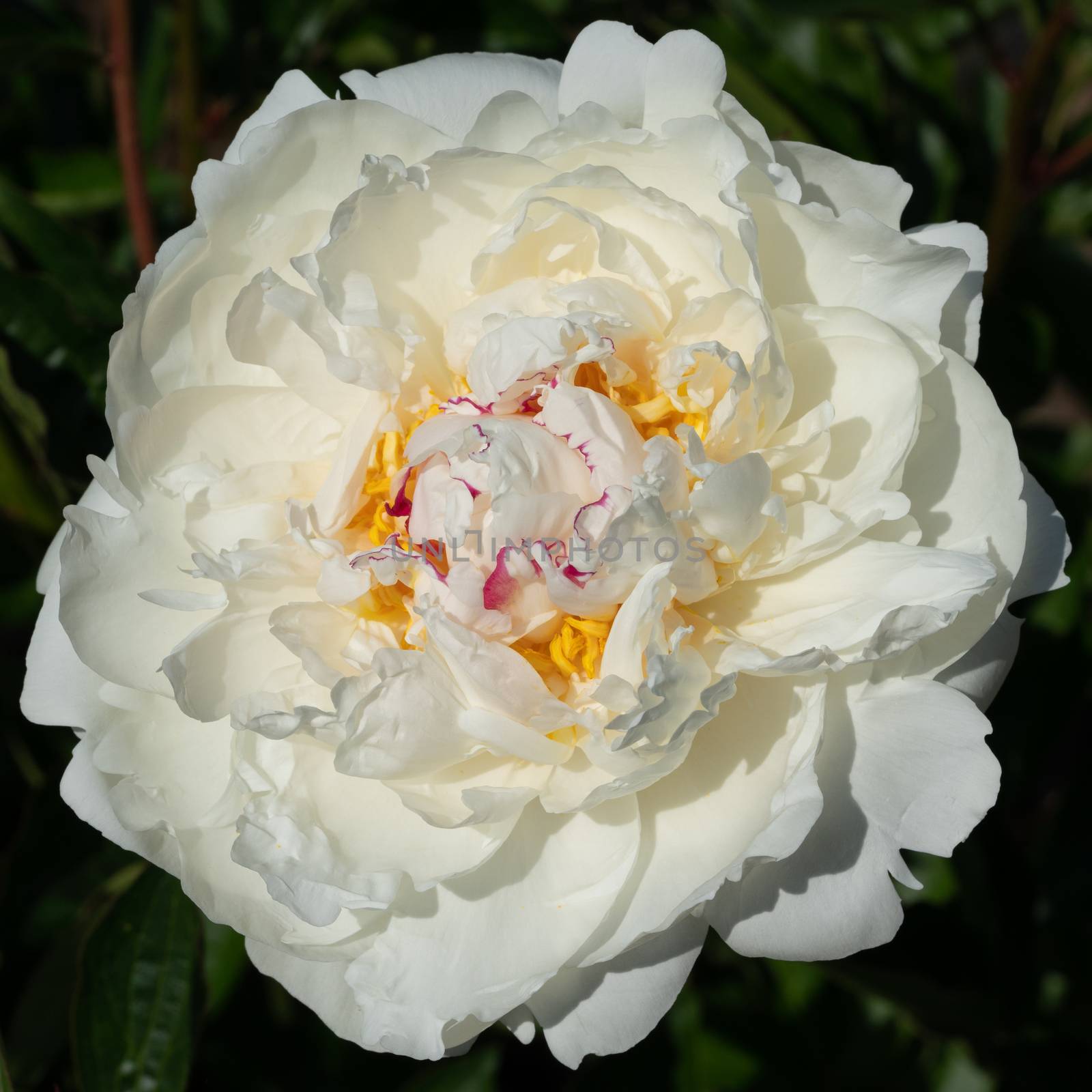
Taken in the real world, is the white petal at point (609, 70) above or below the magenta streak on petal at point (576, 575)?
above

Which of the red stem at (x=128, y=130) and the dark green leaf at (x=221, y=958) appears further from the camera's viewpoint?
the red stem at (x=128, y=130)

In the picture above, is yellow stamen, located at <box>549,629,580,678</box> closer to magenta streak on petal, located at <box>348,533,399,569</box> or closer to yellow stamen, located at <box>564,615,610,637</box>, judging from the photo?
yellow stamen, located at <box>564,615,610,637</box>

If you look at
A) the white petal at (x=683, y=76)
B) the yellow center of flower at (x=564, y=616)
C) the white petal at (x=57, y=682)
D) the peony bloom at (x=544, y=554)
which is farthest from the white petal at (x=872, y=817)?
the white petal at (x=57, y=682)

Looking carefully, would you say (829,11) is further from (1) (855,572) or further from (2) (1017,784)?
(2) (1017,784)

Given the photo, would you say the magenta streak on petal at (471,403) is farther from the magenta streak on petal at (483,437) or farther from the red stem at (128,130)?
the red stem at (128,130)

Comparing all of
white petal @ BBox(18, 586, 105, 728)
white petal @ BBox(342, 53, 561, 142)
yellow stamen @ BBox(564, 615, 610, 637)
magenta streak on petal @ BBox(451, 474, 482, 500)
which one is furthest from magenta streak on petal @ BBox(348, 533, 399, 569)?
white petal @ BBox(342, 53, 561, 142)

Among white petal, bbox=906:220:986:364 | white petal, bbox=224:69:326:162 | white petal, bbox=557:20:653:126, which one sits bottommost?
white petal, bbox=906:220:986:364
